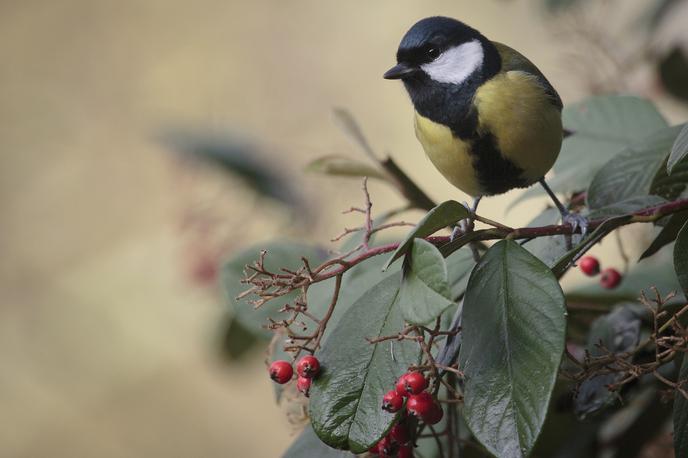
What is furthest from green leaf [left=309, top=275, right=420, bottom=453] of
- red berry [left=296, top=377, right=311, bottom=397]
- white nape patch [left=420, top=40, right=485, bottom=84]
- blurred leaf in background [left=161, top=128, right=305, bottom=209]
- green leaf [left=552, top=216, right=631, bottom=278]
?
blurred leaf in background [left=161, top=128, right=305, bottom=209]

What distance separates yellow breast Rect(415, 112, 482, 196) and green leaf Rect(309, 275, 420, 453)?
28 cm

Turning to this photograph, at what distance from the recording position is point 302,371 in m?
0.73

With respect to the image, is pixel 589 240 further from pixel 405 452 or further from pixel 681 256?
pixel 405 452

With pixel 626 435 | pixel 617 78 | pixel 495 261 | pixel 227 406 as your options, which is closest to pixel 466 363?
pixel 495 261

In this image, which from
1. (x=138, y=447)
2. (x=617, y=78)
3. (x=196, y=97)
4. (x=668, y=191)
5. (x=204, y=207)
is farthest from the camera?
(x=196, y=97)

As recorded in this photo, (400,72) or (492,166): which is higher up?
(400,72)

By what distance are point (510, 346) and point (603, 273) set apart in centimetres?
37

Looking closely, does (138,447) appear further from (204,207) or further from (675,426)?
(675,426)

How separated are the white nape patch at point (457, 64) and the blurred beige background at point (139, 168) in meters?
1.92

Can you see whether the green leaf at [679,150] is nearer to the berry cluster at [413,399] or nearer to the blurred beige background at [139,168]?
the berry cluster at [413,399]

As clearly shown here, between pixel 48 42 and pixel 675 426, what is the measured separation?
3884mm

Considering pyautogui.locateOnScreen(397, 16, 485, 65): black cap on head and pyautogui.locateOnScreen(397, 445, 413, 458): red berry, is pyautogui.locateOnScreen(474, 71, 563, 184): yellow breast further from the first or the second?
pyautogui.locateOnScreen(397, 445, 413, 458): red berry

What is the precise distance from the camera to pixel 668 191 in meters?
0.88

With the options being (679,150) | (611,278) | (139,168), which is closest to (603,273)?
(611,278)
